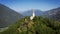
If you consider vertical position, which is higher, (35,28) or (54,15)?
(54,15)

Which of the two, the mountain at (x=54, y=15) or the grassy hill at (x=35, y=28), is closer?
the grassy hill at (x=35, y=28)

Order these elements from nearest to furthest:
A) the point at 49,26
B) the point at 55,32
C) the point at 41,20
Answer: the point at 55,32, the point at 49,26, the point at 41,20

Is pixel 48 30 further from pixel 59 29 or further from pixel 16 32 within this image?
pixel 16 32

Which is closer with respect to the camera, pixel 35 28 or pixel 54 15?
pixel 35 28

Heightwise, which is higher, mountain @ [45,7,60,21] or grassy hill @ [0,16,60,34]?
mountain @ [45,7,60,21]

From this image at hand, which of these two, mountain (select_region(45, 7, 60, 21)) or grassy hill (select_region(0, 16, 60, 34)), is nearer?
grassy hill (select_region(0, 16, 60, 34))

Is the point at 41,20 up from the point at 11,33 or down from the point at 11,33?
up

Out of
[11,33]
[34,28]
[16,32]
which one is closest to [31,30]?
[34,28]

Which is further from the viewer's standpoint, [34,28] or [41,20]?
[41,20]

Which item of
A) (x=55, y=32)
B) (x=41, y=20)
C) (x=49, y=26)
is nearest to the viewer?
(x=55, y=32)

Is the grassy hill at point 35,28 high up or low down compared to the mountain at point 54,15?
down
